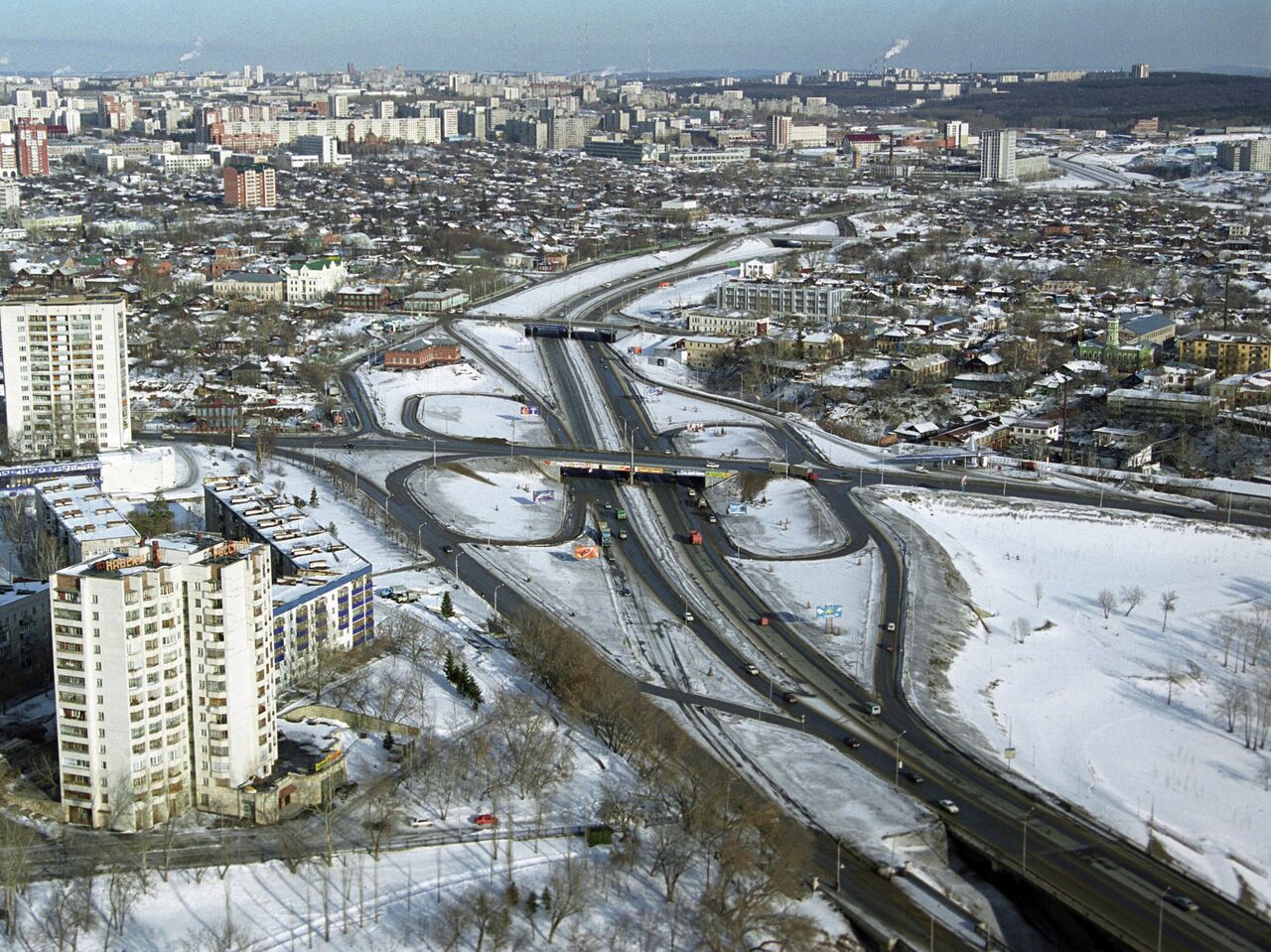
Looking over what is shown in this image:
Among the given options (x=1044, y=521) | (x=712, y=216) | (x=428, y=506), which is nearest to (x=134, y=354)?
(x=428, y=506)

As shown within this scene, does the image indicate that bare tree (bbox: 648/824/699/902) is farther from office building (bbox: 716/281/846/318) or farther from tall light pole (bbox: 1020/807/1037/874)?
office building (bbox: 716/281/846/318)

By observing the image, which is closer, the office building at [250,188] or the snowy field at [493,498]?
the snowy field at [493,498]

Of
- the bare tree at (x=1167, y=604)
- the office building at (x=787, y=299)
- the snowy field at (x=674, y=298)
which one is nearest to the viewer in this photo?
the bare tree at (x=1167, y=604)

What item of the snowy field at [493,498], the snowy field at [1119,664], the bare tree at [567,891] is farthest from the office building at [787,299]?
the bare tree at [567,891]

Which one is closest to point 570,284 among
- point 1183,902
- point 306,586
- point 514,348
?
point 514,348

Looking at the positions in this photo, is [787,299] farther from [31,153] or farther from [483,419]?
[31,153]

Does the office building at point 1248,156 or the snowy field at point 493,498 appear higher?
the office building at point 1248,156

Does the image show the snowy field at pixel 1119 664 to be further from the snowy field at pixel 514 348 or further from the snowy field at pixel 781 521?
the snowy field at pixel 514 348
